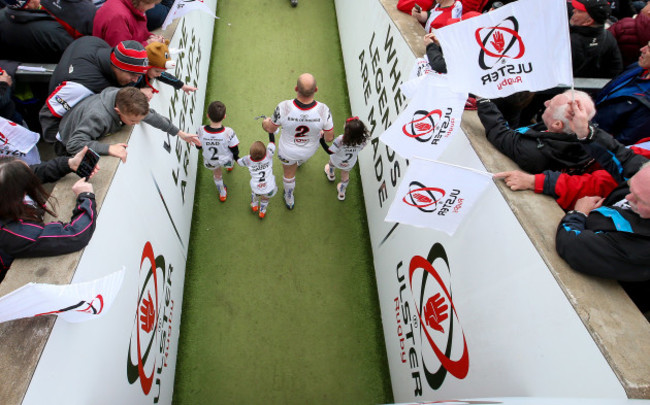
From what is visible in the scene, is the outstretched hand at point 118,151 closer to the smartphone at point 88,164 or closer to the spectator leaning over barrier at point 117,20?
the smartphone at point 88,164

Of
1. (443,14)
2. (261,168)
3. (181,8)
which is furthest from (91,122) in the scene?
(443,14)

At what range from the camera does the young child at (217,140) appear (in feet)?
11.7

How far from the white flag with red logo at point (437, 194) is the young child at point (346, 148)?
1.52 meters

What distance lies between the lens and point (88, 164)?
2.14 m

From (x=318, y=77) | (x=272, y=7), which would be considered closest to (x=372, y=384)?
(x=318, y=77)

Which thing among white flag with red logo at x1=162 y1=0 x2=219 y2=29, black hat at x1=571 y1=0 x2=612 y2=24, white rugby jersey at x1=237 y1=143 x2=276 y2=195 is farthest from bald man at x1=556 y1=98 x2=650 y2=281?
white flag with red logo at x1=162 y1=0 x2=219 y2=29

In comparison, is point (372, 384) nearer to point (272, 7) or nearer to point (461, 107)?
point (461, 107)

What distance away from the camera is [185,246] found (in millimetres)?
3822

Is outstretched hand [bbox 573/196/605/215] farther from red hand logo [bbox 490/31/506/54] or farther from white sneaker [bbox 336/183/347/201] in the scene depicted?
white sneaker [bbox 336/183/347/201]

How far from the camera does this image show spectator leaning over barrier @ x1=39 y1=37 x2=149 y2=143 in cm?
248

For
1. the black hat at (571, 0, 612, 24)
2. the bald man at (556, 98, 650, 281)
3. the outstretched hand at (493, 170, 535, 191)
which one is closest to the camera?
the bald man at (556, 98, 650, 281)

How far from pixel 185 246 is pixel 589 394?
3358 millimetres

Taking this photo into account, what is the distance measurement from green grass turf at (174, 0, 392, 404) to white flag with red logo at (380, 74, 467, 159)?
72.7 inches

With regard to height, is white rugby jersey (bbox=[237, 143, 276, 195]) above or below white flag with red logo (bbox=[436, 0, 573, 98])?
below
